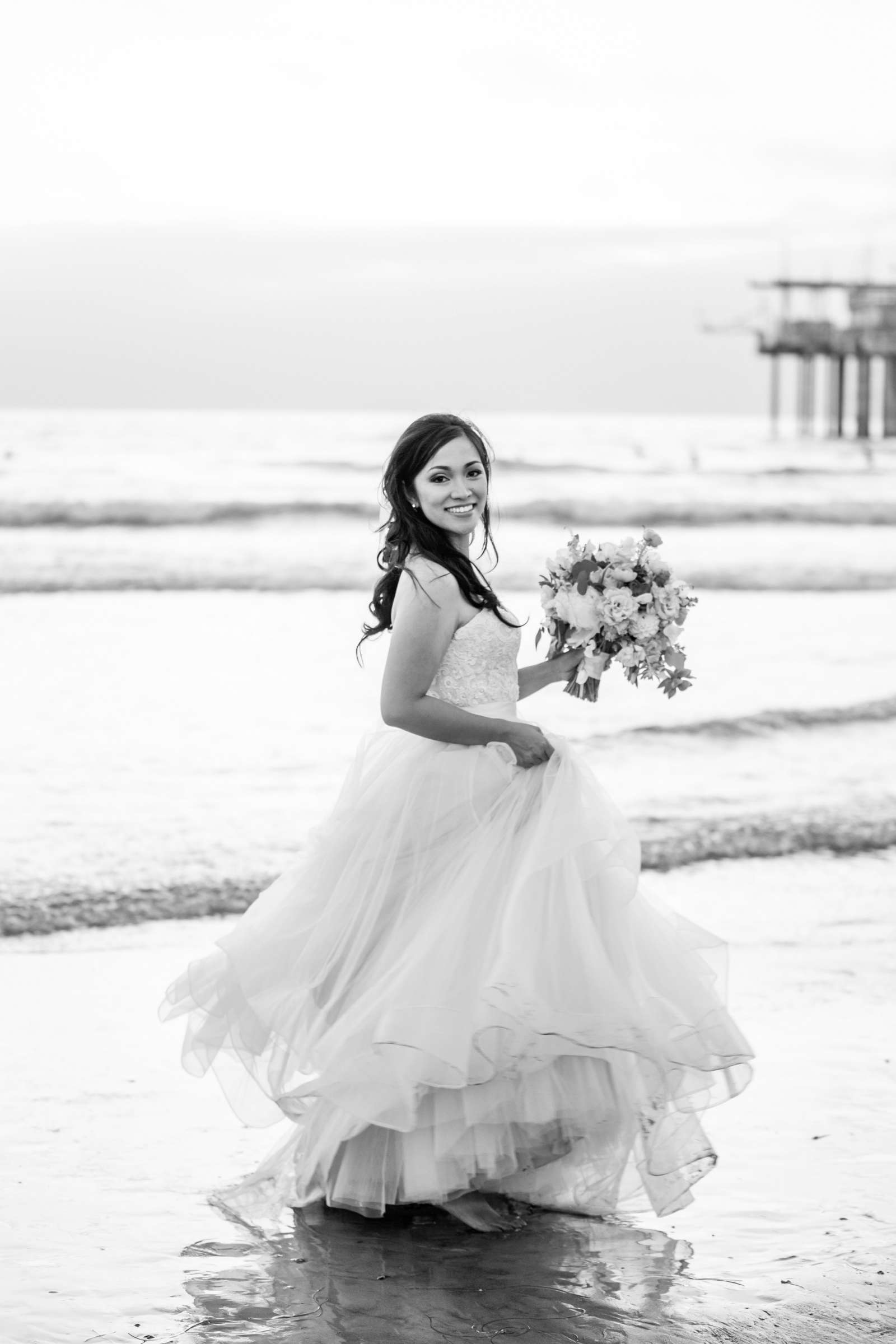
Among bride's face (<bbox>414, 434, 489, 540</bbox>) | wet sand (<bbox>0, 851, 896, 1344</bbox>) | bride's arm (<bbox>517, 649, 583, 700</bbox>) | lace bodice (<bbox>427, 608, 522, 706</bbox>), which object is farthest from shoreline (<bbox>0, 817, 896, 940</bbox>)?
bride's face (<bbox>414, 434, 489, 540</bbox>)

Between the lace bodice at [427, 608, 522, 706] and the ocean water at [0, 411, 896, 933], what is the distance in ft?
1.87

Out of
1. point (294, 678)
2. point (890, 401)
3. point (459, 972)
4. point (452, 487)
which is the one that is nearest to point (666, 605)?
point (452, 487)

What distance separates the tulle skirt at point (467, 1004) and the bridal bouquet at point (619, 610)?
0.24m

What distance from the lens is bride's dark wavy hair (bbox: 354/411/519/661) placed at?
12.0 feet

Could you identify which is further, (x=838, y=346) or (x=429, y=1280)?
(x=838, y=346)

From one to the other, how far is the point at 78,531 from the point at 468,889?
22.1 meters

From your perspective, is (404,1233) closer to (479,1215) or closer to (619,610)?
(479,1215)

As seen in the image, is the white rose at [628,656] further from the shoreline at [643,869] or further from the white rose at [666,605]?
the shoreline at [643,869]

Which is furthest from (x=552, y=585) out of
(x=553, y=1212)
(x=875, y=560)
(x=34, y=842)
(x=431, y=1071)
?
(x=875, y=560)

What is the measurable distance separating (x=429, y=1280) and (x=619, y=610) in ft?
5.18

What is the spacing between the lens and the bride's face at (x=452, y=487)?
3662mm

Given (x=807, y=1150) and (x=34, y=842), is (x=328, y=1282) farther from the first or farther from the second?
(x=34, y=842)

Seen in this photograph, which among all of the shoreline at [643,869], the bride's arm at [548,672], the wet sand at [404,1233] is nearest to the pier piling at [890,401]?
the shoreline at [643,869]

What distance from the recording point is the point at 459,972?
10.9ft
